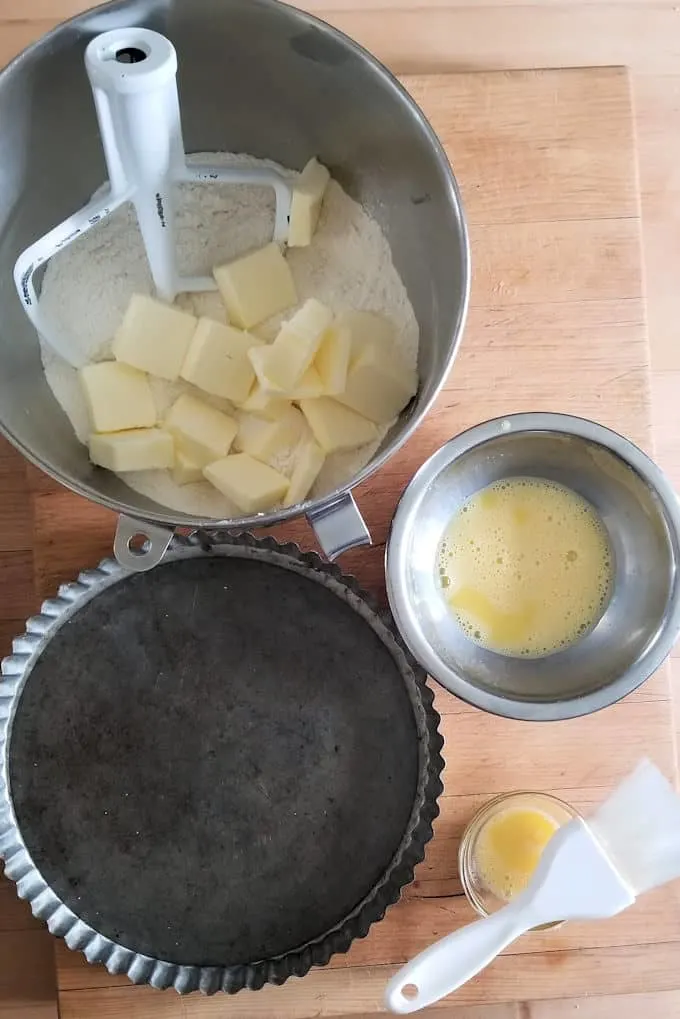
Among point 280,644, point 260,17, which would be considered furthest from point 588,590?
point 260,17

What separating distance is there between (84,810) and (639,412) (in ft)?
2.21

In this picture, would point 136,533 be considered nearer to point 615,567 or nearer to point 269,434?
point 269,434

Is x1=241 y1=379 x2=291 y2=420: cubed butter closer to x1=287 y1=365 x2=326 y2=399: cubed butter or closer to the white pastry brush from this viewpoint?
x1=287 y1=365 x2=326 y2=399: cubed butter

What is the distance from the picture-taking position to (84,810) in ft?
3.03

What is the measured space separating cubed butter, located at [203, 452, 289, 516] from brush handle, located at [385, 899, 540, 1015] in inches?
15.4

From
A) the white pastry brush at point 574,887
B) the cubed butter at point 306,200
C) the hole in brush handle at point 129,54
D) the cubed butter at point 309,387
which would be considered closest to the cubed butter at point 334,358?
the cubed butter at point 309,387

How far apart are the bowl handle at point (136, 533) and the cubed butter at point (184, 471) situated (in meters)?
0.07

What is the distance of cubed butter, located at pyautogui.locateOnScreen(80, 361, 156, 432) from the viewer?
34.8 inches

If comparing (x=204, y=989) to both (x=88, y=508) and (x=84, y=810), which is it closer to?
(x=84, y=810)

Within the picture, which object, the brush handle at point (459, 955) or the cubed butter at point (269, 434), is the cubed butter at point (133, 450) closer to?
the cubed butter at point (269, 434)

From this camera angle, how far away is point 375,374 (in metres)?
0.88

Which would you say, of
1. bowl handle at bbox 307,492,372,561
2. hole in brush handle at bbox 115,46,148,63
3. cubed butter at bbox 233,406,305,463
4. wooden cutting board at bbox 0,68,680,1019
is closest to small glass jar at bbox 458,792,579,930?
wooden cutting board at bbox 0,68,680,1019

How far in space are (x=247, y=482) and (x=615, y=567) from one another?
0.38 m

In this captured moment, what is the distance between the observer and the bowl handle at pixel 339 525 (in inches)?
33.4
